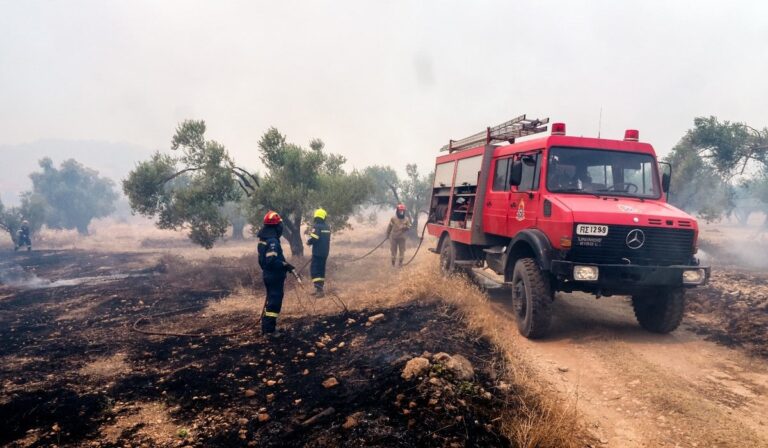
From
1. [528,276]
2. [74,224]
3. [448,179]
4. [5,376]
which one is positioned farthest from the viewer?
[74,224]

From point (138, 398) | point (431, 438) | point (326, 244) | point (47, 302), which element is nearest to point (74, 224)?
point (47, 302)

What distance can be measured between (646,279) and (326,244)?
704 centimetres

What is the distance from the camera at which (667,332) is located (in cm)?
662

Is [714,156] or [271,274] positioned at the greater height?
[714,156]

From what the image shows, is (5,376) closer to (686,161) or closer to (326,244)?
(326,244)

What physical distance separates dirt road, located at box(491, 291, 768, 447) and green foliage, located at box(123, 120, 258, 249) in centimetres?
1117

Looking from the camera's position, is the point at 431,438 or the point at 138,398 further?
the point at 138,398

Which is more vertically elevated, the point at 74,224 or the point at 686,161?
the point at 686,161

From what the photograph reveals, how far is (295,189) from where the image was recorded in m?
14.4

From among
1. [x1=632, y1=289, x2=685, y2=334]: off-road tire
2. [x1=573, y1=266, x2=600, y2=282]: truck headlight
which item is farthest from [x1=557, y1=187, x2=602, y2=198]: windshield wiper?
[x1=632, y1=289, x2=685, y2=334]: off-road tire

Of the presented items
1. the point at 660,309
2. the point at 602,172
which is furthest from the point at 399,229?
the point at 660,309

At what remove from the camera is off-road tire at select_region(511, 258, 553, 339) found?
6.22 metres

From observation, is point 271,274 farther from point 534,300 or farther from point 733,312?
point 733,312

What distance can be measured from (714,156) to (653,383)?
17.9 m
